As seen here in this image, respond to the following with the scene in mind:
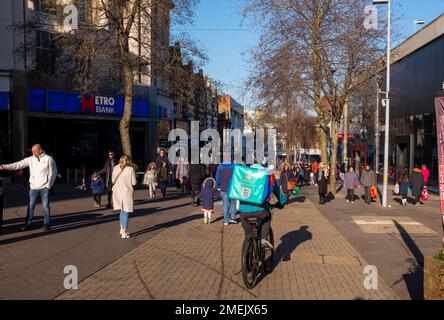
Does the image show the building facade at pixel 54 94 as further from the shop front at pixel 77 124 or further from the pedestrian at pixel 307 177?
the pedestrian at pixel 307 177

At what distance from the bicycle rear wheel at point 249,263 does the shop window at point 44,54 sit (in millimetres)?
22699

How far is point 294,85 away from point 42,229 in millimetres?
13021

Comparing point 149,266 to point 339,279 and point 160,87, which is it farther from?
point 160,87

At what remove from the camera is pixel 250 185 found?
23.0ft

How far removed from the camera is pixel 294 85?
68.4 feet

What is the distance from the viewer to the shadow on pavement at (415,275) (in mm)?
6656

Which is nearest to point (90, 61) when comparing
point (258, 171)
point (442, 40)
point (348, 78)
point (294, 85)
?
point (294, 85)

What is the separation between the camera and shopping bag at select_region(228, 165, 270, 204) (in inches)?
274

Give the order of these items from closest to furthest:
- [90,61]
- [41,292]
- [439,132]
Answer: [439,132] < [41,292] < [90,61]

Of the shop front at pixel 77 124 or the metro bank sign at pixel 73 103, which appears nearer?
the metro bank sign at pixel 73 103

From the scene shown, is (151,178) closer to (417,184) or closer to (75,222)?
(75,222)

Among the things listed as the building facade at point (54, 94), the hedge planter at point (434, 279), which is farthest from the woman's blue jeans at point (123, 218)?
the building facade at point (54, 94)

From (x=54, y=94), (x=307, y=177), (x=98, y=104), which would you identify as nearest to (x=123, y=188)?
Answer: (x=54, y=94)

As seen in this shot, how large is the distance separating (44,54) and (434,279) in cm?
2586
